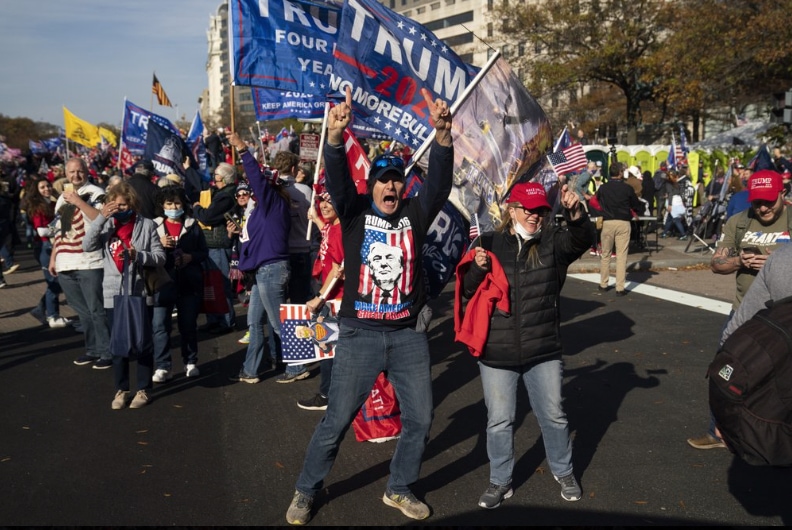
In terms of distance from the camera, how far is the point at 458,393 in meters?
7.00

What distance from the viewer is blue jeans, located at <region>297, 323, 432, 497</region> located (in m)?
4.31

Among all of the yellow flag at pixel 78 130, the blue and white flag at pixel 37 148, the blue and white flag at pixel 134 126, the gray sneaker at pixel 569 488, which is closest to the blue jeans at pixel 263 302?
the gray sneaker at pixel 569 488

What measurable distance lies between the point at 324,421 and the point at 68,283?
14.8 feet

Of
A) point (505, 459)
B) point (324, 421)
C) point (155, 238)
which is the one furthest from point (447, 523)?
point (155, 238)

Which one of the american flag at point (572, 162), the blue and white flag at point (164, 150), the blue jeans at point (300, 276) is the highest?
the blue and white flag at point (164, 150)

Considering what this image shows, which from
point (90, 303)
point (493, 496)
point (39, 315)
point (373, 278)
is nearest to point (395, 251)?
point (373, 278)

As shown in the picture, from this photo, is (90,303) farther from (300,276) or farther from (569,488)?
(569,488)

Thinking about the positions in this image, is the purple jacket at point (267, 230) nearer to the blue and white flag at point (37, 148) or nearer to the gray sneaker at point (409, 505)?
the gray sneaker at point (409, 505)

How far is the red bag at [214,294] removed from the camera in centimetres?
865

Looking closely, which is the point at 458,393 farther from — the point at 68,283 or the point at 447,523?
the point at 68,283

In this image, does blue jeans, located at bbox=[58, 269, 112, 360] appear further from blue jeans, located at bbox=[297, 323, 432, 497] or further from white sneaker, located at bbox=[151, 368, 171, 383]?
blue jeans, located at bbox=[297, 323, 432, 497]

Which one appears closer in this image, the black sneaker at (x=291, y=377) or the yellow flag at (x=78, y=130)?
the black sneaker at (x=291, y=377)

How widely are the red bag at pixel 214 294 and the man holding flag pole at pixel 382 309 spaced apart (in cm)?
452

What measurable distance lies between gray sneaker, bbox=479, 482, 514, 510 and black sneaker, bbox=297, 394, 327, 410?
7.31 feet
